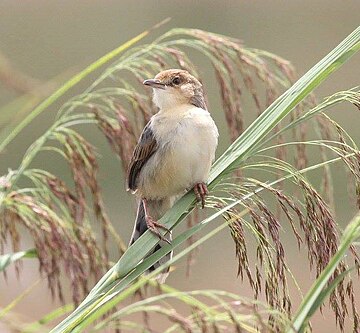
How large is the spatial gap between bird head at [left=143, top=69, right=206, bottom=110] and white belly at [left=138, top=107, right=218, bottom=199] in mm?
148

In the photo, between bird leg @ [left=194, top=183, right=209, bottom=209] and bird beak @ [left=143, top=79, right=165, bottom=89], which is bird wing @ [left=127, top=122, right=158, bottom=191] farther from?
bird leg @ [left=194, top=183, right=209, bottom=209]

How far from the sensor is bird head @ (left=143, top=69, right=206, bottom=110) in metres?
3.15

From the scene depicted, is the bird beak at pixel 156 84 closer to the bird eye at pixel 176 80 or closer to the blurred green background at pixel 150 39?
the bird eye at pixel 176 80

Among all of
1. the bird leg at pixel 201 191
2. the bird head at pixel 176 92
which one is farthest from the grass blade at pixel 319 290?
the bird head at pixel 176 92

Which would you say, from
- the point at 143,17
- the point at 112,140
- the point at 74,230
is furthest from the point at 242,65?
the point at 143,17

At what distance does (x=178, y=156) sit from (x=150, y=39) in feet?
32.5

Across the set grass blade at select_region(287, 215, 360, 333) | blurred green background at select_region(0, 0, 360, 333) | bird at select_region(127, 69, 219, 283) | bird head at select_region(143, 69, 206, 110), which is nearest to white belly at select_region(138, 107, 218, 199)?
bird at select_region(127, 69, 219, 283)

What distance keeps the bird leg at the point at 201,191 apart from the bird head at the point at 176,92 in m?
0.58

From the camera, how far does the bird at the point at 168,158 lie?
284cm

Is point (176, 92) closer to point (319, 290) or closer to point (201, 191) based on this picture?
point (201, 191)

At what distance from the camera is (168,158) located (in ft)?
9.51

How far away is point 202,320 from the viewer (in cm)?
170

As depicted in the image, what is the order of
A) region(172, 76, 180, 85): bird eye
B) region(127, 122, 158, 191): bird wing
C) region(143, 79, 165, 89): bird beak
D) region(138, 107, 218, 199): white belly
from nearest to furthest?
region(138, 107, 218, 199): white belly, region(127, 122, 158, 191): bird wing, region(143, 79, 165, 89): bird beak, region(172, 76, 180, 85): bird eye

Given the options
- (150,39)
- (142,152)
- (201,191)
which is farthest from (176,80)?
(150,39)
